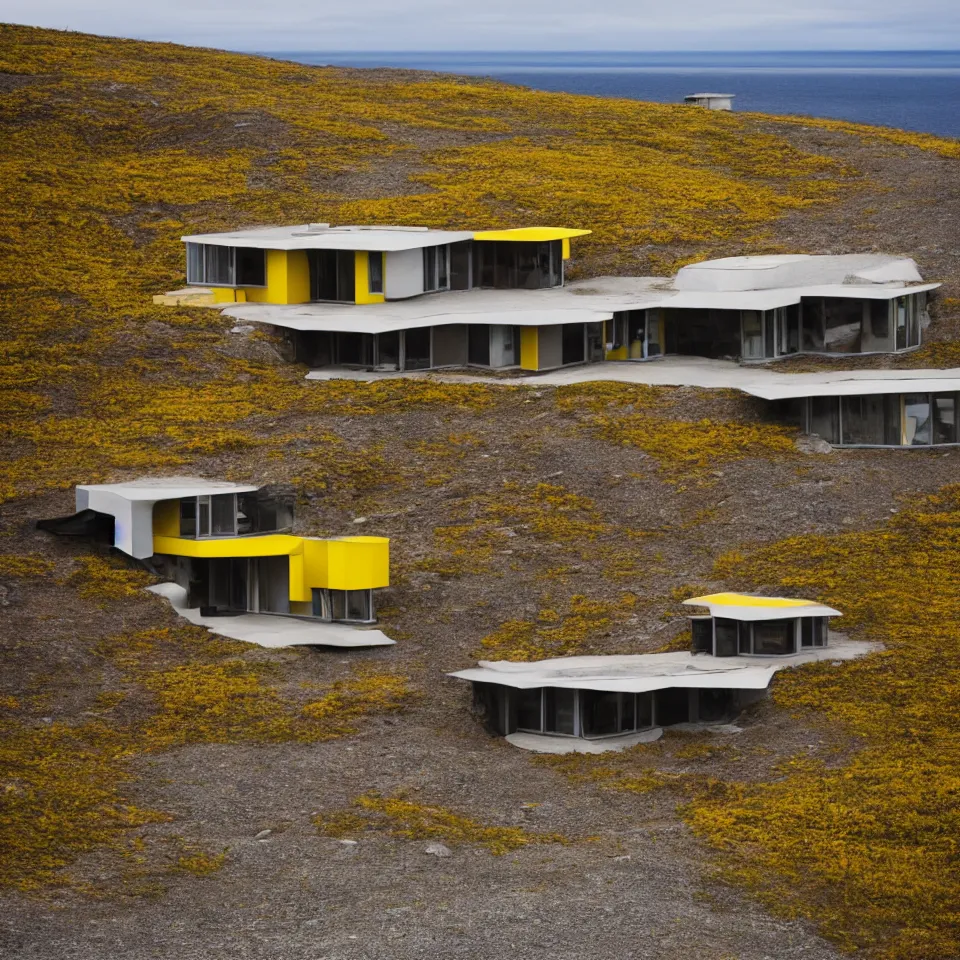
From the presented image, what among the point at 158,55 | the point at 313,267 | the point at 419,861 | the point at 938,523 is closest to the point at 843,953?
the point at 419,861

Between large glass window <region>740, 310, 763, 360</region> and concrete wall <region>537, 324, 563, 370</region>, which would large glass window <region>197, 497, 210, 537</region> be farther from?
large glass window <region>740, 310, 763, 360</region>

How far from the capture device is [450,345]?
53.9 meters

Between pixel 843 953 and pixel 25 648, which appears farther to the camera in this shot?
pixel 25 648

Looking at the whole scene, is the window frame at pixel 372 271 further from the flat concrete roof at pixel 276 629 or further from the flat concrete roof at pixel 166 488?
the flat concrete roof at pixel 276 629

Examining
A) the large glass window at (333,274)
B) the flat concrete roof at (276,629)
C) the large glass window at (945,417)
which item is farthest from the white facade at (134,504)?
the large glass window at (333,274)

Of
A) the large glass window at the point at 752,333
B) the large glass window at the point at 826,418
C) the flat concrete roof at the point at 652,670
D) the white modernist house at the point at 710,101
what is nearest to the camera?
the flat concrete roof at the point at 652,670

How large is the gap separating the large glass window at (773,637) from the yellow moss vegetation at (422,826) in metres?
→ 9.03

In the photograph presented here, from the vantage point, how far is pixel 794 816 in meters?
26.8

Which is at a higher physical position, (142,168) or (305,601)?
(142,168)

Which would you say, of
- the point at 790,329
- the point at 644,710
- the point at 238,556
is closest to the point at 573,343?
the point at 790,329

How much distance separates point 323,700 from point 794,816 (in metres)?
9.51

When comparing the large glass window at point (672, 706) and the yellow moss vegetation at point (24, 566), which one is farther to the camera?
the yellow moss vegetation at point (24, 566)

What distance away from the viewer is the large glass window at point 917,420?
1868 inches

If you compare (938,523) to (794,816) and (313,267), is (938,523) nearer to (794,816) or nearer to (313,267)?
(794,816)
